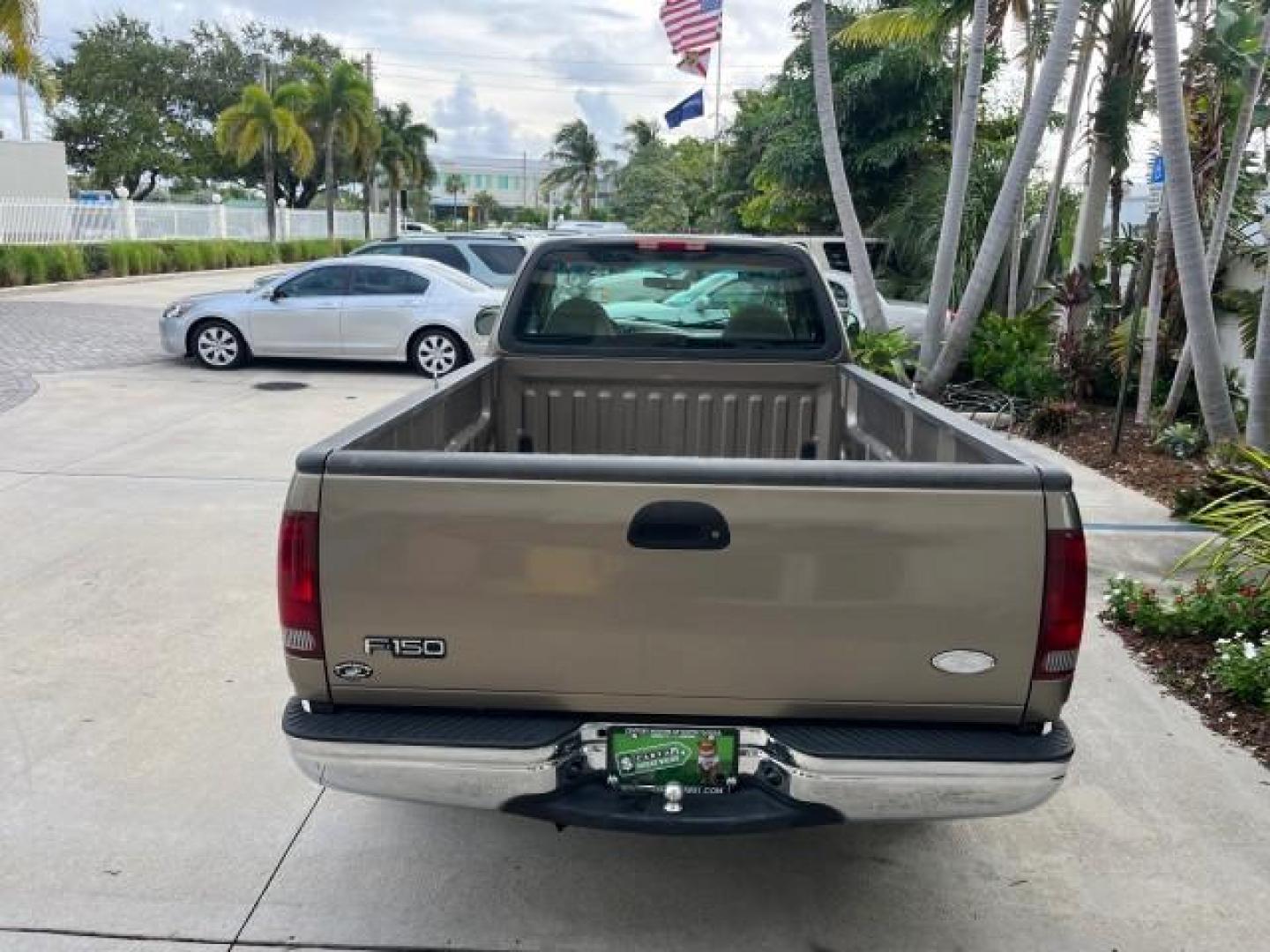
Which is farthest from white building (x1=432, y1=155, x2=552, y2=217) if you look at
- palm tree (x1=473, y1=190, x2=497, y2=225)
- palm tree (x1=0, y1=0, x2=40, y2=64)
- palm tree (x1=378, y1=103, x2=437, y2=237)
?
palm tree (x1=0, y1=0, x2=40, y2=64)

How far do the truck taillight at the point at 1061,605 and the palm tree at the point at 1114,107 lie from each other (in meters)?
10.7

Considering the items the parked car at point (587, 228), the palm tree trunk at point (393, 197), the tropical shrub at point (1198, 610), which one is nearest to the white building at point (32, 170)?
the parked car at point (587, 228)

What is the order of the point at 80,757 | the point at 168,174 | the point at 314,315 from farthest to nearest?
the point at 168,174 < the point at 314,315 < the point at 80,757

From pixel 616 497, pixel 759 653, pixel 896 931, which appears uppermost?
pixel 616 497

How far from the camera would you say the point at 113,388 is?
11734 mm

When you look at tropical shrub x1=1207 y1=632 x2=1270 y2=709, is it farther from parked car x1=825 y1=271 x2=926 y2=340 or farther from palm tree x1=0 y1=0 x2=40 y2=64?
palm tree x1=0 y1=0 x2=40 y2=64

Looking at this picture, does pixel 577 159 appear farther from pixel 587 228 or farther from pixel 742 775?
pixel 742 775

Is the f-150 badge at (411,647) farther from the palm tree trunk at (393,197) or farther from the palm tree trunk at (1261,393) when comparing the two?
the palm tree trunk at (393,197)

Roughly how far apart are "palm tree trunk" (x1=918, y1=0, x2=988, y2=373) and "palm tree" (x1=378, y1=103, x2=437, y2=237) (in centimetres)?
4270

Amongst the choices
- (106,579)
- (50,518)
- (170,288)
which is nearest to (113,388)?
(50,518)

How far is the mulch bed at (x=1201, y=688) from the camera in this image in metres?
4.43

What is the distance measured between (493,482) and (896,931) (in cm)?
182

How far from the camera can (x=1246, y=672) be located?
466cm

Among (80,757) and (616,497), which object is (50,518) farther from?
(616,497)
